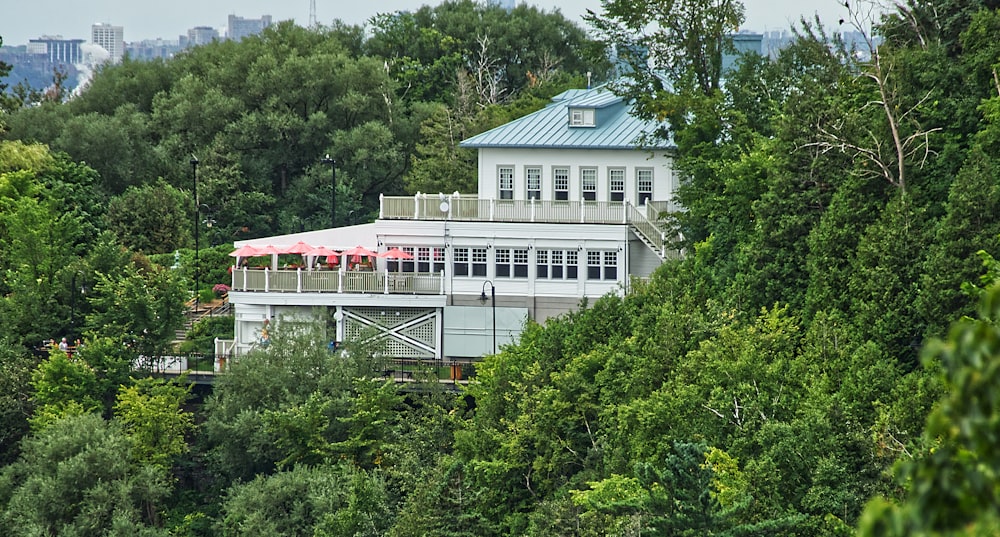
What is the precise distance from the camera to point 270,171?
250 ft

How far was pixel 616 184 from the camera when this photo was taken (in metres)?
55.0

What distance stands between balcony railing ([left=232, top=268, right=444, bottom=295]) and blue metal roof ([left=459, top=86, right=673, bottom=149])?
17.3 ft

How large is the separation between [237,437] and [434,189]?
24.1 meters

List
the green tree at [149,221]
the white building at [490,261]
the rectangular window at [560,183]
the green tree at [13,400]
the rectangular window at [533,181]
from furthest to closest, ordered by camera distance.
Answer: the green tree at [149,221], the rectangular window at [533,181], the rectangular window at [560,183], the white building at [490,261], the green tree at [13,400]

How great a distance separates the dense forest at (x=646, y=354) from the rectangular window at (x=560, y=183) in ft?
15.9

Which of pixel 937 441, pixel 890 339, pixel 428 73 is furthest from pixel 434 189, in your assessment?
pixel 937 441

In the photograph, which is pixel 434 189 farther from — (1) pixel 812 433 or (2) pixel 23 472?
(1) pixel 812 433

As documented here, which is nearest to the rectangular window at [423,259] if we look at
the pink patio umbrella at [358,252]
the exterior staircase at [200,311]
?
the pink patio umbrella at [358,252]

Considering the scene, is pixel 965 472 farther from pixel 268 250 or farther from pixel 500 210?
pixel 268 250

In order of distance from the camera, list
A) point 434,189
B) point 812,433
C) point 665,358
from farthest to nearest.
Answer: point 434,189 < point 665,358 < point 812,433

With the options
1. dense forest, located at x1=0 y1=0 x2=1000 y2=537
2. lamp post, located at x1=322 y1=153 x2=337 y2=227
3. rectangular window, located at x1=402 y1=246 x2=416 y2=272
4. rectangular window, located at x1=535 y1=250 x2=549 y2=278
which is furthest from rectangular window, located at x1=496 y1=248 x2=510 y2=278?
lamp post, located at x1=322 y1=153 x2=337 y2=227

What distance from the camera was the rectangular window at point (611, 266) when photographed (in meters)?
53.2

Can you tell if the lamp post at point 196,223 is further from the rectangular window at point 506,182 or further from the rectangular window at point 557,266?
the rectangular window at point 557,266

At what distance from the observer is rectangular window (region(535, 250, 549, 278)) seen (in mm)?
53750
